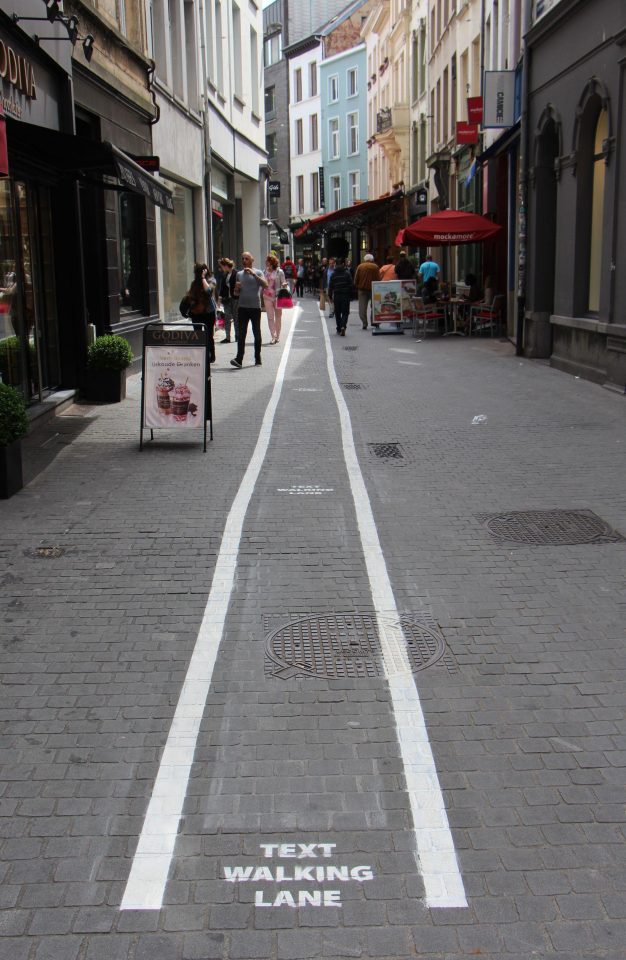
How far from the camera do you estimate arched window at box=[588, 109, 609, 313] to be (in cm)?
1545

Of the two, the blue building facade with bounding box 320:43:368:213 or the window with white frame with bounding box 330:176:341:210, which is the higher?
the blue building facade with bounding box 320:43:368:213

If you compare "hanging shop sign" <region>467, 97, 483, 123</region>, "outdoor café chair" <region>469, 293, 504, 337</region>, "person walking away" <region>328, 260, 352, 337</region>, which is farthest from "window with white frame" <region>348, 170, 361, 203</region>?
"hanging shop sign" <region>467, 97, 483, 123</region>

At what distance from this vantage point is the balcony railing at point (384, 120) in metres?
47.4

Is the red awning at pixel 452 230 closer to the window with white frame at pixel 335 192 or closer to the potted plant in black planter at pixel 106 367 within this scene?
the potted plant in black planter at pixel 106 367

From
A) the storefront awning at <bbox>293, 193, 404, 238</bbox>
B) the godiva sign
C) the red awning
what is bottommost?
the red awning

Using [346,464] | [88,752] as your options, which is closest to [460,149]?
[346,464]

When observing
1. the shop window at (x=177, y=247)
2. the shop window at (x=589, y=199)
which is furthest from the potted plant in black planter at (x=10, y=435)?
the shop window at (x=177, y=247)

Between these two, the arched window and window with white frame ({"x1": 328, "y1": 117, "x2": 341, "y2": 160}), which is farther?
window with white frame ({"x1": 328, "y1": 117, "x2": 341, "y2": 160})

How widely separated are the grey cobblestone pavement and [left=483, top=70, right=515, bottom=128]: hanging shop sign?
44.6 ft

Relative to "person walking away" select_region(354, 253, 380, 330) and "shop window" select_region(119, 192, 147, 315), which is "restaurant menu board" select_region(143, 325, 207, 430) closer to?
"shop window" select_region(119, 192, 147, 315)

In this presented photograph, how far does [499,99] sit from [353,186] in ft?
142

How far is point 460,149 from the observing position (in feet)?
102

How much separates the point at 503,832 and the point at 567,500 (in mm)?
5086

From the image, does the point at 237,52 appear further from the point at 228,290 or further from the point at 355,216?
the point at 355,216
